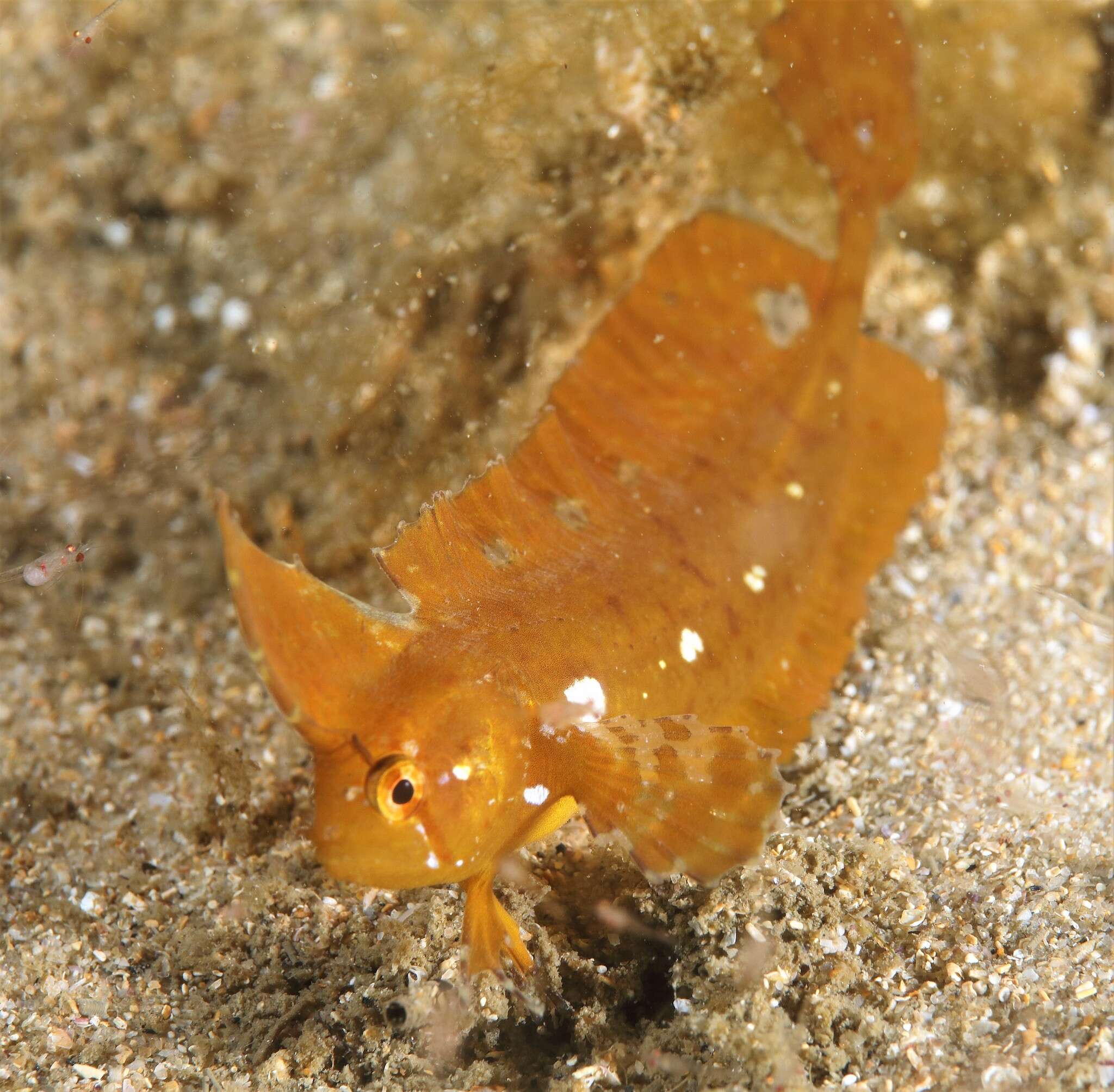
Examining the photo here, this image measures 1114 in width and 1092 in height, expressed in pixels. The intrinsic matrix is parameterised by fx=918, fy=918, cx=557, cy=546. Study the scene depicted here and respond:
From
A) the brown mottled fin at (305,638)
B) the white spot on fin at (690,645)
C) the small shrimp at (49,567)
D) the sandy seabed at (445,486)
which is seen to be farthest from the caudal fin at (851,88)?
Result: the small shrimp at (49,567)

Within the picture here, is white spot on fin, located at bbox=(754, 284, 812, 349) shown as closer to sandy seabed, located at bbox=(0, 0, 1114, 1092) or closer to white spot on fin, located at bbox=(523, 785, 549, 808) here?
sandy seabed, located at bbox=(0, 0, 1114, 1092)

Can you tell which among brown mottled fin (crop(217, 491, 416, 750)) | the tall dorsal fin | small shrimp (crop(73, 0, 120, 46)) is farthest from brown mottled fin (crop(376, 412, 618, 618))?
small shrimp (crop(73, 0, 120, 46))

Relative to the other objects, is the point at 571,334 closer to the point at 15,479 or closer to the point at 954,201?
the point at 954,201

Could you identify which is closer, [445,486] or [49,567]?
[445,486]

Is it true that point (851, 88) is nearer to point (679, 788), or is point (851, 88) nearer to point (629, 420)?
point (629, 420)

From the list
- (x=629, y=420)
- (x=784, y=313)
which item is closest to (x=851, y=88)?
(x=784, y=313)

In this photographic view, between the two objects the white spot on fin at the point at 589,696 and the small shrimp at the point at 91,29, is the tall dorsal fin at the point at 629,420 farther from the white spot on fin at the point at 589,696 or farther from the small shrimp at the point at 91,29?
the small shrimp at the point at 91,29

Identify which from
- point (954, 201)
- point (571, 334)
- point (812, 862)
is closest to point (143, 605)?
point (571, 334)
